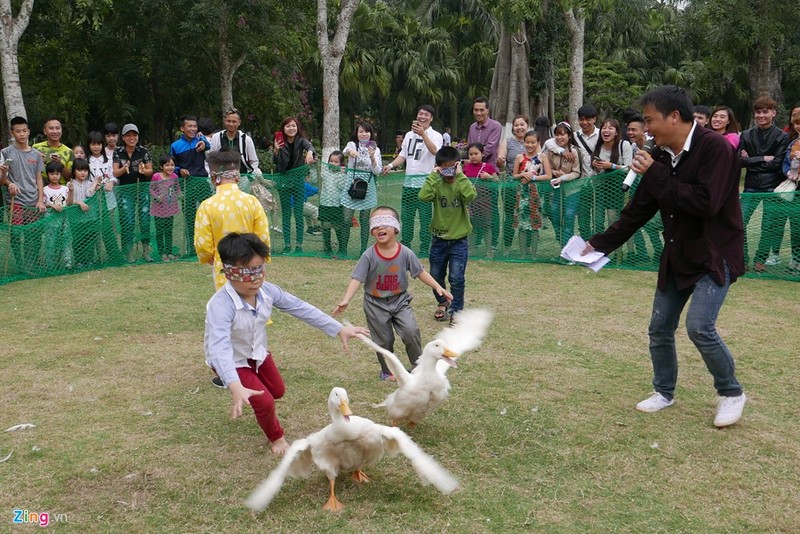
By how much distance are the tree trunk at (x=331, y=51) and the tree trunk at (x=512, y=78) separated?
13.8ft

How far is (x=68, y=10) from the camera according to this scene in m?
18.8

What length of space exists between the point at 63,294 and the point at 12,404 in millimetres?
3522

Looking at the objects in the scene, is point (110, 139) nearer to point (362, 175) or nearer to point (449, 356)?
point (362, 175)

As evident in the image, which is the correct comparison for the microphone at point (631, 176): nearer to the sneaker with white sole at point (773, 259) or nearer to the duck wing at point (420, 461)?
the sneaker with white sole at point (773, 259)

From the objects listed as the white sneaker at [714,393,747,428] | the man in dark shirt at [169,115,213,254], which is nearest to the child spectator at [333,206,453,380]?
the white sneaker at [714,393,747,428]

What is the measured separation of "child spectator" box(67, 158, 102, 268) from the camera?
9.60 metres

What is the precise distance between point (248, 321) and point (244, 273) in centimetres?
31

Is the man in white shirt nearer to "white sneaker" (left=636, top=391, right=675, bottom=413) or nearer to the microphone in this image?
the microphone

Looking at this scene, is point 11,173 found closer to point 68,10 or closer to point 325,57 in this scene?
point 325,57

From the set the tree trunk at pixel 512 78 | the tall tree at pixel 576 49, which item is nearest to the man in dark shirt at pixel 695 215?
the tall tree at pixel 576 49

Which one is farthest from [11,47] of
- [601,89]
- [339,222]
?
[601,89]

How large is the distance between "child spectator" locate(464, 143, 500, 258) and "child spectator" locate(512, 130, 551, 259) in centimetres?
33

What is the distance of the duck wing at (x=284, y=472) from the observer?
133 inches

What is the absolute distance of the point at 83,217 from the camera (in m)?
9.60
